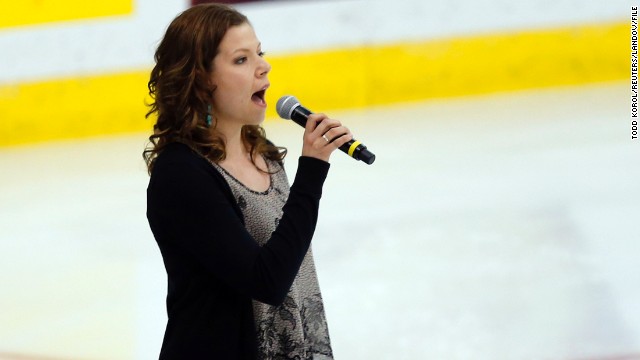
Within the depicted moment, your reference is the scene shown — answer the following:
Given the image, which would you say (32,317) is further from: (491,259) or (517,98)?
(517,98)

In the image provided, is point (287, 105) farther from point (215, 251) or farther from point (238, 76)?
point (215, 251)

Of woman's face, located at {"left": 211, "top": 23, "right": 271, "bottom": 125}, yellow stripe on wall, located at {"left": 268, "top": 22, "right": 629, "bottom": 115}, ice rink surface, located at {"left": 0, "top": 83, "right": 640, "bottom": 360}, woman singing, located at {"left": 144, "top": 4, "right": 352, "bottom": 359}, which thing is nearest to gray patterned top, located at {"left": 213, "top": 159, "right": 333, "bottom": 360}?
woman singing, located at {"left": 144, "top": 4, "right": 352, "bottom": 359}

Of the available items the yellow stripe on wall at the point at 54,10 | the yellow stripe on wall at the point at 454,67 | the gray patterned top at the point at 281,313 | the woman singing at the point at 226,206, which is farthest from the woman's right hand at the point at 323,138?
the yellow stripe on wall at the point at 54,10

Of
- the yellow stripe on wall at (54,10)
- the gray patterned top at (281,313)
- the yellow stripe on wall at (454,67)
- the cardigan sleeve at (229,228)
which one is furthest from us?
the yellow stripe on wall at (454,67)

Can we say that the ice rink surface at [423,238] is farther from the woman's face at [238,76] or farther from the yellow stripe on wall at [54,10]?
the woman's face at [238,76]

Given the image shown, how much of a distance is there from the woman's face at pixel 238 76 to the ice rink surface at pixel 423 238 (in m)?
1.64

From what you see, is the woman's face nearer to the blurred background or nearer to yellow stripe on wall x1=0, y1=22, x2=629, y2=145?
the blurred background

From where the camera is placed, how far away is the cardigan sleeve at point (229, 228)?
1.38 m

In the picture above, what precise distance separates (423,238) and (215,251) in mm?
2732

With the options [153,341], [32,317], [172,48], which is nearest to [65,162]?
[32,317]

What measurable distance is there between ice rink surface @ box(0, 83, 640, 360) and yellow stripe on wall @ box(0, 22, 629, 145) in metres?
0.10

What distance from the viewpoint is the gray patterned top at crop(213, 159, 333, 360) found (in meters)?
1.49

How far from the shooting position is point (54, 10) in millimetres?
5926

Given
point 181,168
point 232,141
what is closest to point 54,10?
point 232,141
